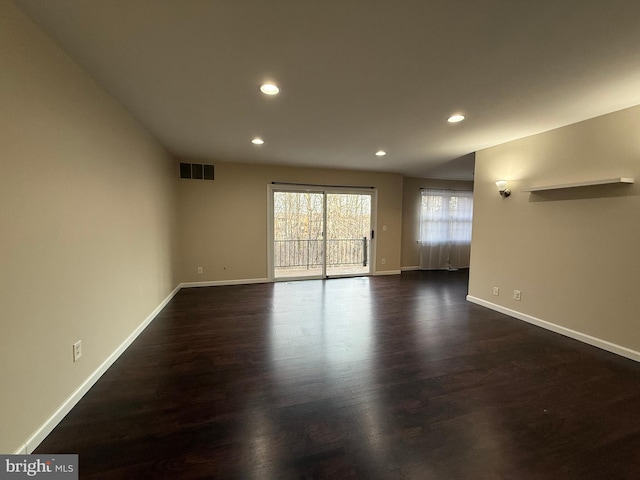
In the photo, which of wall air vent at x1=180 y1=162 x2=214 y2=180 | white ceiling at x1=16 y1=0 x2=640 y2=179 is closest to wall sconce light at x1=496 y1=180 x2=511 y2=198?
white ceiling at x1=16 y1=0 x2=640 y2=179

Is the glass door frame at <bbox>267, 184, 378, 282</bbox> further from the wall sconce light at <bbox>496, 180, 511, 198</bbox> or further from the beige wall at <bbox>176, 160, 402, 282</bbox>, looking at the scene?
the wall sconce light at <bbox>496, 180, 511, 198</bbox>

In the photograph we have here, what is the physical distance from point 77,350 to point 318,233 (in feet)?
14.5

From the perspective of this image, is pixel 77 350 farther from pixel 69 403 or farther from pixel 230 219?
pixel 230 219

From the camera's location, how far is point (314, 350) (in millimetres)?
2656

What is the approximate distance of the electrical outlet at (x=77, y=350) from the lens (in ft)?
6.04

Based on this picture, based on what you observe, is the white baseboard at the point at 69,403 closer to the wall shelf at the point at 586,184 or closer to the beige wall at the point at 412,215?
the wall shelf at the point at 586,184

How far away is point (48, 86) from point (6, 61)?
0.30 meters

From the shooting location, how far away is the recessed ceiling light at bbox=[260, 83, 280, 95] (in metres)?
2.12

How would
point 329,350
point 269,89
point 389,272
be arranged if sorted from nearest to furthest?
point 269,89 < point 329,350 < point 389,272

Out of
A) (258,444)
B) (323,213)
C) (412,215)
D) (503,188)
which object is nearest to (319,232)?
(323,213)

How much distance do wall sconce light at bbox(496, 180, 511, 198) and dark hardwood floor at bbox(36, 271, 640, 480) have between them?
175 centimetres

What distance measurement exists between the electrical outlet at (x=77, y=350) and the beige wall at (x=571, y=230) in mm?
4687

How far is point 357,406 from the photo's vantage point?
185cm

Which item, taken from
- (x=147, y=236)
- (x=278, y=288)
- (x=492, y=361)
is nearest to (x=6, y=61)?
(x=147, y=236)
